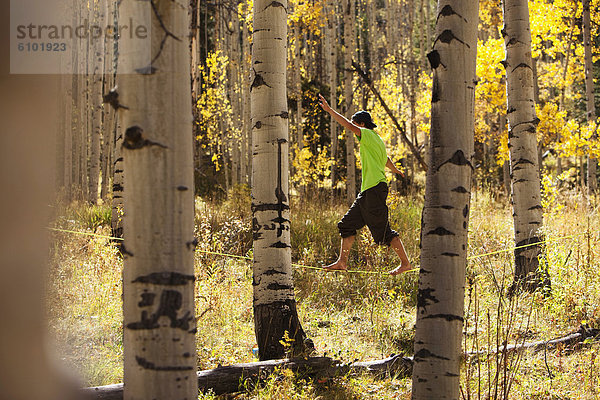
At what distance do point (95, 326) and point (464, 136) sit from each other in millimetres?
3742

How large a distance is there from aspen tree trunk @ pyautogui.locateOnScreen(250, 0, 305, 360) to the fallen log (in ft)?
1.13

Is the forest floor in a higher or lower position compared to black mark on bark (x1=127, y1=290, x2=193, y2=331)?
lower

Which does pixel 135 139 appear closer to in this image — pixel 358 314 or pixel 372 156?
pixel 372 156

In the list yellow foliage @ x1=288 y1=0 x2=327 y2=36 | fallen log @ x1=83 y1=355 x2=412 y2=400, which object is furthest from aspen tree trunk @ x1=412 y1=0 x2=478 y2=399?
yellow foliage @ x1=288 y1=0 x2=327 y2=36

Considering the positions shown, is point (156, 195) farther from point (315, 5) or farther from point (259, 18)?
point (315, 5)

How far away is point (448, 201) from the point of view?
7.25ft

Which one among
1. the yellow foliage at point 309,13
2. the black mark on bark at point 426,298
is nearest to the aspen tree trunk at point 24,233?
the black mark on bark at point 426,298

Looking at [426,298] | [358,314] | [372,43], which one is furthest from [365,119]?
[372,43]

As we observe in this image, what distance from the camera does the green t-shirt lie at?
17.8ft

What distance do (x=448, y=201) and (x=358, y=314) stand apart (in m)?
3.48

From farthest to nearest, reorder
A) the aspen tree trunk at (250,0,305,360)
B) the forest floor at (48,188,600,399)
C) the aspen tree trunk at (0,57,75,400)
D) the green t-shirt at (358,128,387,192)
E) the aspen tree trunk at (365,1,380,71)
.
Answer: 1. the aspen tree trunk at (365,1,380,71)
2. the green t-shirt at (358,128,387,192)
3. the aspen tree trunk at (250,0,305,360)
4. the forest floor at (48,188,600,399)
5. the aspen tree trunk at (0,57,75,400)

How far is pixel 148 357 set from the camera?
146 centimetres

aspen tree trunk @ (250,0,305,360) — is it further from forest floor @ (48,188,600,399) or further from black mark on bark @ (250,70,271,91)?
forest floor @ (48,188,600,399)

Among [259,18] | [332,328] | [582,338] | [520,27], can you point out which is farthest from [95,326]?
[520,27]
